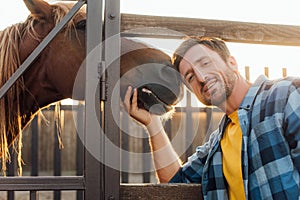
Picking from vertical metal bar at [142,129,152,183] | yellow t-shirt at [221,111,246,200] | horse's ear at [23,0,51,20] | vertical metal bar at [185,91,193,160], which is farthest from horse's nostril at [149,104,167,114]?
vertical metal bar at [142,129,152,183]

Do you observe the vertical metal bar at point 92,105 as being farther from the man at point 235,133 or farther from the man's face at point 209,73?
the man's face at point 209,73

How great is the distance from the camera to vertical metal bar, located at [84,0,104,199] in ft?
5.34

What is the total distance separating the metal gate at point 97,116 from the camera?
1.63 meters

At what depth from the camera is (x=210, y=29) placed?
1764mm

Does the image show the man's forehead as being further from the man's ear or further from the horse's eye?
the horse's eye

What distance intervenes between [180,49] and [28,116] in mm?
1111

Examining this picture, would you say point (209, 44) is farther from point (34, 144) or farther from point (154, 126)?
point (34, 144)

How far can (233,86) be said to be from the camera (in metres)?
1.81

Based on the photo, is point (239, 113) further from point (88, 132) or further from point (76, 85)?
point (76, 85)

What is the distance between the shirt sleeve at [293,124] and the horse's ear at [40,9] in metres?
1.31

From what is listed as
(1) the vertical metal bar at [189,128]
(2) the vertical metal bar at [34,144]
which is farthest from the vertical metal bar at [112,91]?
(2) the vertical metal bar at [34,144]

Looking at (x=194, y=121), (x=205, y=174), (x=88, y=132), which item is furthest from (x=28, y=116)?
(x=194, y=121)

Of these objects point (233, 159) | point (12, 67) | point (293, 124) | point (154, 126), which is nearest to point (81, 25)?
point (12, 67)

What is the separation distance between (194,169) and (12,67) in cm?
101
